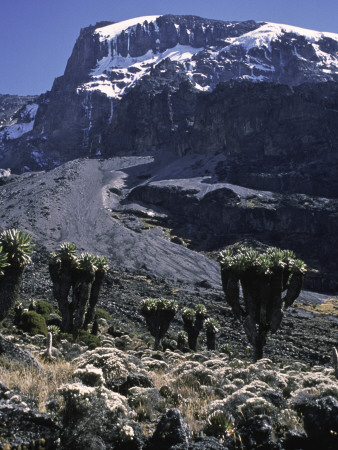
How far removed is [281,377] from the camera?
12.7m

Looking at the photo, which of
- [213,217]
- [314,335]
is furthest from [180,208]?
[314,335]

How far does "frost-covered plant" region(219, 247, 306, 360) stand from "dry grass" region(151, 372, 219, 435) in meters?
13.1

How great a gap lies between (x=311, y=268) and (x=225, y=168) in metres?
73.4

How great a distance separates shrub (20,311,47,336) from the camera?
1323 inches

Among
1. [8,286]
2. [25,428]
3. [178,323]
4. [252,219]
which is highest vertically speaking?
[252,219]

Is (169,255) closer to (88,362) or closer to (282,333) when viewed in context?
(282,333)

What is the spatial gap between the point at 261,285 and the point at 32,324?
62.3ft

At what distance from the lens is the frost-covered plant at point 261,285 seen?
24.5m

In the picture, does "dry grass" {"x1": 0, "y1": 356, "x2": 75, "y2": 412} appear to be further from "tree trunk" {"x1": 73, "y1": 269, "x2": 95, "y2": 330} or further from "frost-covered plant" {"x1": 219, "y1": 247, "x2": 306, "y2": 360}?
"tree trunk" {"x1": 73, "y1": 269, "x2": 95, "y2": 330}

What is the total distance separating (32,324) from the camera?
112ft

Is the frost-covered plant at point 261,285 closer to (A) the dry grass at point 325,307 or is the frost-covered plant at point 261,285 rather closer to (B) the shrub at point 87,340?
(B) the shrub at point 87,340

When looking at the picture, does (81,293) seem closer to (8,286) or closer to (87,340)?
(87,340)

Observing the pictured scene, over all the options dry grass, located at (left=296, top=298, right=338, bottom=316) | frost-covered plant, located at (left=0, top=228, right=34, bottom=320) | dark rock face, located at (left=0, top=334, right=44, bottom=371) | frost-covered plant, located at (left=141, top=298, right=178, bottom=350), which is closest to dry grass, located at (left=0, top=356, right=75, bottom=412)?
dark rock face, located at (left=0, top=334, right=44, bottom=371)

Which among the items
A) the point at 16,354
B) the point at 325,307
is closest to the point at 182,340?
the point at 16,354
